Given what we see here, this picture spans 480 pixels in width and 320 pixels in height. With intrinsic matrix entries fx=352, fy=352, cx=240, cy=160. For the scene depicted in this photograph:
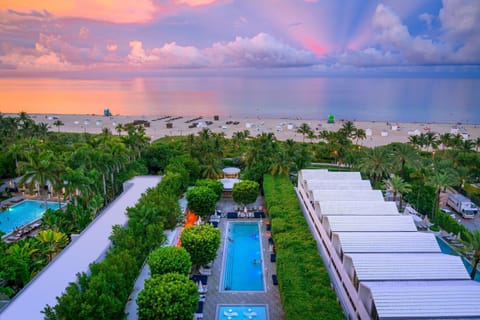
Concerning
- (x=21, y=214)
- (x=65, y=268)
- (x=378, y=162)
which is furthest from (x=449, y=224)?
(x=21, y=214)

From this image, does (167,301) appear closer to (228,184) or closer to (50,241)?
(50,241)

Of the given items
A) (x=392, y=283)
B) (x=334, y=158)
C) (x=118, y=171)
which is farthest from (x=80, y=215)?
(x=334, y=158)

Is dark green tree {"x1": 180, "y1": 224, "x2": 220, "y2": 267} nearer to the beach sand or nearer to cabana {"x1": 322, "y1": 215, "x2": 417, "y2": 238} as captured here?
cabana {"x1": 322, "y1": 215, "x2": 417, "y2": 238}

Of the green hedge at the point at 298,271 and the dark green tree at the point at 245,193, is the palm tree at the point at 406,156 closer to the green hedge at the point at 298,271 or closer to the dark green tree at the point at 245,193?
the green hedge at the point at 298,271

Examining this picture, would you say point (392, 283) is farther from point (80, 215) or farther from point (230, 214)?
point (80, 215)

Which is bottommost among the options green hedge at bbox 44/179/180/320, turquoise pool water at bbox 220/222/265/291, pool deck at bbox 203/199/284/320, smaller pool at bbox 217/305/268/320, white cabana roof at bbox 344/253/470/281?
turquoise pool water at bbox 220/222/265/291

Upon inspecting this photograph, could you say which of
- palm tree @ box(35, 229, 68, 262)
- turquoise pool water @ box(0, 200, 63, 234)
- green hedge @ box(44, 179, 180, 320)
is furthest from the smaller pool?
turquoise pool water @ box(0, 200, 63, 234)

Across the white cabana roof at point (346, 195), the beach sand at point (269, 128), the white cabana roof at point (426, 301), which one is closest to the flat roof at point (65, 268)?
the white cabana roof at point (346, 195)
